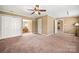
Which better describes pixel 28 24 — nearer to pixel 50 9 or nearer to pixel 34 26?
pixel 34 26

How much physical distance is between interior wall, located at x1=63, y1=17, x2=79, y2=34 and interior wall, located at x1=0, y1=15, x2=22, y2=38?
1.07m

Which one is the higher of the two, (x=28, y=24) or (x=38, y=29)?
(x=28, y=24)

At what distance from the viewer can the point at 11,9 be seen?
6.28 ft

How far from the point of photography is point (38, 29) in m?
2.10

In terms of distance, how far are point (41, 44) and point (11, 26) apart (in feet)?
2.65

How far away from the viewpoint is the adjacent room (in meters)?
1.92

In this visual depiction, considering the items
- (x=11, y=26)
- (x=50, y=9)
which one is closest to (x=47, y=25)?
(x=50, y=9)

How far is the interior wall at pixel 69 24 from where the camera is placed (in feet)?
6.46

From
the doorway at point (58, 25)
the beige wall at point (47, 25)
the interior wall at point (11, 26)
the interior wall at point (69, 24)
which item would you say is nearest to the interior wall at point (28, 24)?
the interior wall at point (11, 26)

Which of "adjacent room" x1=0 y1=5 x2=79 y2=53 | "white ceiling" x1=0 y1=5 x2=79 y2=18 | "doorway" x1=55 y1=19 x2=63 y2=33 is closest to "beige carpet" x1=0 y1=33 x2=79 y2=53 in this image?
"adjacent room" x1=0 y1=5 x2=79 y2=53

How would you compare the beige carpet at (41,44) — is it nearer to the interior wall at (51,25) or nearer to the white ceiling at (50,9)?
the interior wall at (51,25)
